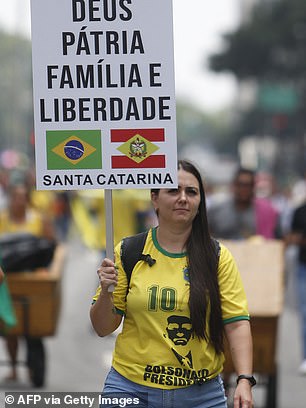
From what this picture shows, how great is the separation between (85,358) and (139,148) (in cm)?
709

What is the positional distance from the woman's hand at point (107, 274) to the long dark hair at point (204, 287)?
0.32 metres

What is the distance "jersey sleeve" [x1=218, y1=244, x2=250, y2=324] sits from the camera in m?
5.27

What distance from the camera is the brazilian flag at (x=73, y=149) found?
539cm

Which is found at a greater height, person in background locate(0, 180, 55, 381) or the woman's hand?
the woman's hand

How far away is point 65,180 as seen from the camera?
17.8 ft

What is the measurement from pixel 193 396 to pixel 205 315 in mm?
323

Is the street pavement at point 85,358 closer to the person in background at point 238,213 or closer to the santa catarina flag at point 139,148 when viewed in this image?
the person in background at point 238,213

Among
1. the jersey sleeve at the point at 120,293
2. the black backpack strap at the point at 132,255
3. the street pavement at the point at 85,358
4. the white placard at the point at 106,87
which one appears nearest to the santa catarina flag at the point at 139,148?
the white placard at the point at 106,87

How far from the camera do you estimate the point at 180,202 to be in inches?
212

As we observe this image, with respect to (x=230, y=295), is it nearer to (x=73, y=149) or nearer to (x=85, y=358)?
(x=73, y=149)

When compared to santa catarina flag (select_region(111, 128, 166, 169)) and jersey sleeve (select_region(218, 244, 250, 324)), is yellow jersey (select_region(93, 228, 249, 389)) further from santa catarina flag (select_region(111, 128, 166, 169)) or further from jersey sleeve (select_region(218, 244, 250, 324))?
santa catarina flag (select_region(111, 128, 166, 169))

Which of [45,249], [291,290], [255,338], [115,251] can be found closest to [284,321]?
[291,290]

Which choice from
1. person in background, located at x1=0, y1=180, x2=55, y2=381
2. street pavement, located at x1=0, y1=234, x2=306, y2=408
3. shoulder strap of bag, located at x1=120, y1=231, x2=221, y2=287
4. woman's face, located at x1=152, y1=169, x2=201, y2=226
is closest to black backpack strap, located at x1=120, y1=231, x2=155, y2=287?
shoulder strap of bag, located at x1=120, y1=231, x2=221, y2=287

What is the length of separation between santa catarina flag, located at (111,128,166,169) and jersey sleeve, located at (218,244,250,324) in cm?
50
